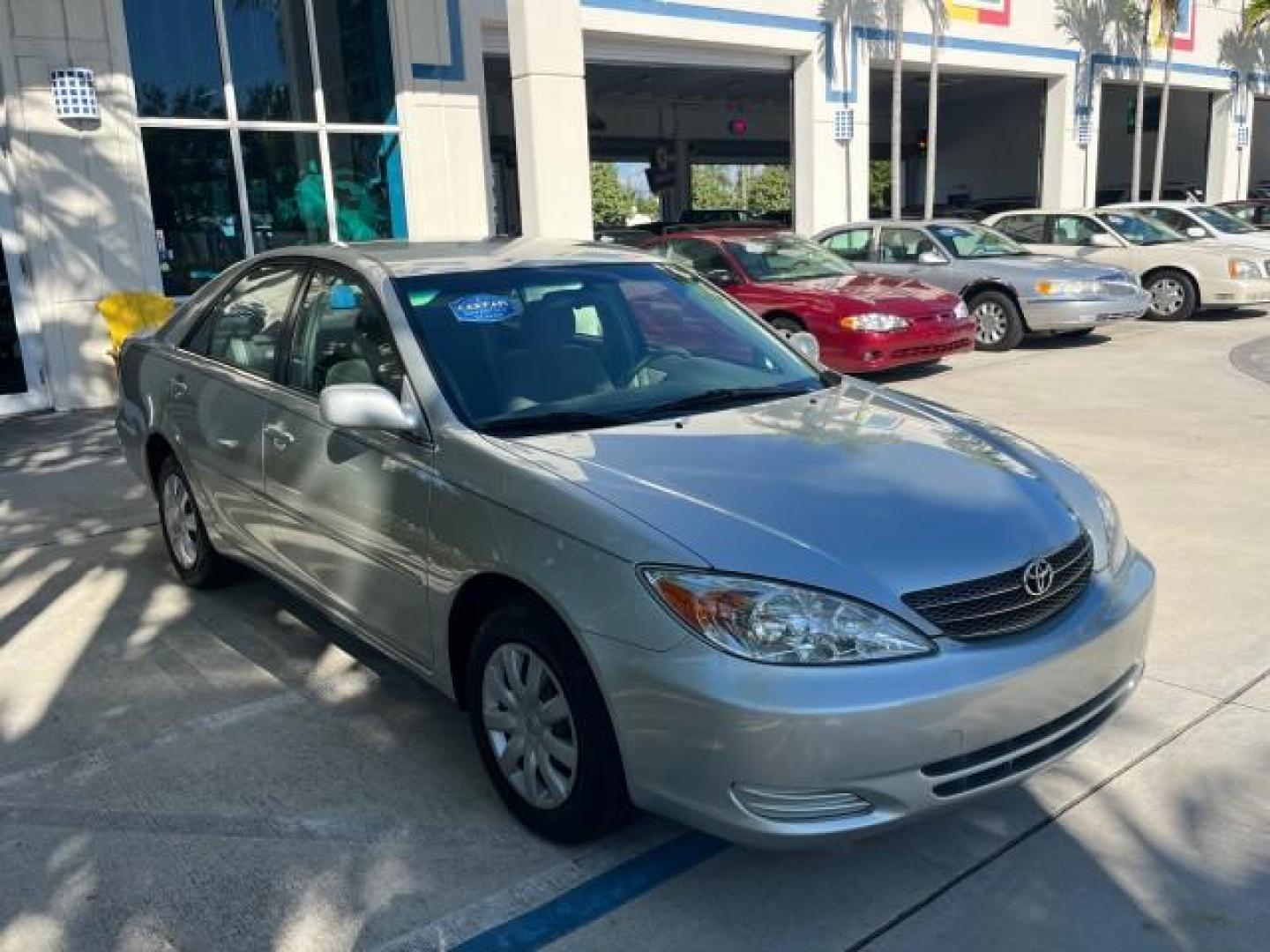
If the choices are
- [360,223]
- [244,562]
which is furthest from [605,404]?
[360,223]

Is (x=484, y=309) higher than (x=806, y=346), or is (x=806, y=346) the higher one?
(x=484, y=309)

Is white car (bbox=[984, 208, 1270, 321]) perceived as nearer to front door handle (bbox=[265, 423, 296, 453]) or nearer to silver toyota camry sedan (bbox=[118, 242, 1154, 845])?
silver toyota camry sedan (bbox=[118, 242, 1154, 845])

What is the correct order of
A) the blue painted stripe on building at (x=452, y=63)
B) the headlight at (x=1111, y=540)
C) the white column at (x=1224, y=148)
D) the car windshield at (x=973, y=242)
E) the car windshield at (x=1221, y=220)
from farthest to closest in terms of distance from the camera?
the white column at (x=1224, y=148) < the car windshield at (x=1221, y=220) < the car windshield at (x=973, y=242) < the blue painted stripe on building at (x=452, y=63) < the headlight at (x=1111, y=540)

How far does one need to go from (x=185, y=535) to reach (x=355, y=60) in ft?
26.2

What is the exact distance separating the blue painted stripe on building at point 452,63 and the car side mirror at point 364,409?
9.29m

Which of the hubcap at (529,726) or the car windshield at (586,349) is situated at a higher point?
the car windshield at (586,349)

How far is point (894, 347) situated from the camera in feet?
32.8

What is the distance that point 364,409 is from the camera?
329cm

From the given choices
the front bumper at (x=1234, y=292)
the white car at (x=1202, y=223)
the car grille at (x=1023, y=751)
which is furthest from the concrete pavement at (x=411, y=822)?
the white car at (x=1202, y=223)

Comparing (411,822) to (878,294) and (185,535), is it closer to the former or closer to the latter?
(185,535)

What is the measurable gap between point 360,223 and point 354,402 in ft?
30.3

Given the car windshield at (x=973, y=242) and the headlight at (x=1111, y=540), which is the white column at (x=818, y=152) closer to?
the car windshield at (x=973, y=242)

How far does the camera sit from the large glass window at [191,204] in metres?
10.5

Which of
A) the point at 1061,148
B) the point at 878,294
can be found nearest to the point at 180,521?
the point at 878,294
